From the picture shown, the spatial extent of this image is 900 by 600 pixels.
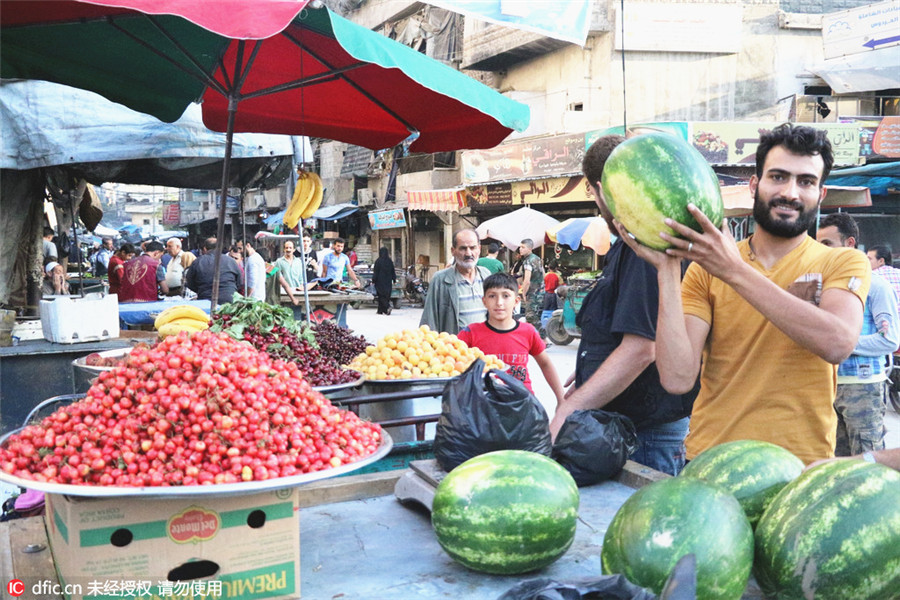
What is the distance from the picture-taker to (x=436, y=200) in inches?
1059

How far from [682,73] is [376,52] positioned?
2151cm

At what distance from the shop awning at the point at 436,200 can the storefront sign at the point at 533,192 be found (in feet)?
2.78

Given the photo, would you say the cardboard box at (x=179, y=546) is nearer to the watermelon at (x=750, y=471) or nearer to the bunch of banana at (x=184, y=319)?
the watermelon at (x=750, y=471)

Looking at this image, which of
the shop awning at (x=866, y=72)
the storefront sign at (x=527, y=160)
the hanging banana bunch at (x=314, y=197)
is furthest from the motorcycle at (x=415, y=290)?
the hanging banana bunch at (x=314, y=197)

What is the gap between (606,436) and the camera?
2414 millimetres

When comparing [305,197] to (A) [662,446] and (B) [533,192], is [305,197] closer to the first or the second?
(A) [662,446]

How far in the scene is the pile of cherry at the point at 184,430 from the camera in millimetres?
1743

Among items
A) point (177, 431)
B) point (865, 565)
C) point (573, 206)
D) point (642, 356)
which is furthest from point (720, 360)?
point (573, 206)

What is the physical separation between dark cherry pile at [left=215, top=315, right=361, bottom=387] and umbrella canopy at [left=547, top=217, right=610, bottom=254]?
1132cm

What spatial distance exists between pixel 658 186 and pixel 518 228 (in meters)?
17.3

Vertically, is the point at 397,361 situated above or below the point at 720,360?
below

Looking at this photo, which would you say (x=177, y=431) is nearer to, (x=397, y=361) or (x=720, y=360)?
(x=720, y=360)

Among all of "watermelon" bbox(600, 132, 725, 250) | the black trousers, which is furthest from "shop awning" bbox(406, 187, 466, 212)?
"watermelon" bbox(600, 132, 725, 250)

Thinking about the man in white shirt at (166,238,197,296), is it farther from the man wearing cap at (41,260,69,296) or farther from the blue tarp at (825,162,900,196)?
the blue tarp at (825,162,900,196)
